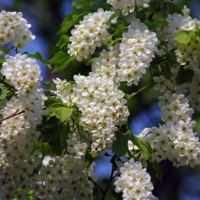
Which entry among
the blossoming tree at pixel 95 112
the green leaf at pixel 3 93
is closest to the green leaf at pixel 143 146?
the blossoming tree at pixel 95 112

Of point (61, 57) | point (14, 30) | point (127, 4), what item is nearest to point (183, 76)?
point (127, 4)

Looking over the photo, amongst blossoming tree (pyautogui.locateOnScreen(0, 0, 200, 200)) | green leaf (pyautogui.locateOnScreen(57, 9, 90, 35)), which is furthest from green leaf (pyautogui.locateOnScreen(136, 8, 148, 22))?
green leaf (pyautogui.locateOnScreen(57, 9, 90, 35))

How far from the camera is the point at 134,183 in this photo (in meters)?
1.63

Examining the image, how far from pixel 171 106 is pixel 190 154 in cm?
38

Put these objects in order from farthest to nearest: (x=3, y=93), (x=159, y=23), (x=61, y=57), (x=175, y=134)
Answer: (x=61, y=57), (x=159, y=23), (x=175, y=134), (x=3, y=93)

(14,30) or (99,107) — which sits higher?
(14,30)

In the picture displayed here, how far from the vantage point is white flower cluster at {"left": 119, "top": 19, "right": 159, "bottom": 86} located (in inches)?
73.1

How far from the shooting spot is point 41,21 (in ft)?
24.0

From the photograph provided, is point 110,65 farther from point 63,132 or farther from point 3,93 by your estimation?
point 3,93

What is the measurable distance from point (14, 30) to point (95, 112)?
821 mm

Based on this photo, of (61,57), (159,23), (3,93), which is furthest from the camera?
(61,57)

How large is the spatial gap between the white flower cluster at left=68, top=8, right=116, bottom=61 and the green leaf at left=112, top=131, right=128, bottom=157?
72cm

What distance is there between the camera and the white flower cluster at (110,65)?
2004 mm

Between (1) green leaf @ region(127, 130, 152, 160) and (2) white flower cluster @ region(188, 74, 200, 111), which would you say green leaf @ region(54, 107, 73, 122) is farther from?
(2) white flower cluster @ region(188, 74, 200, 111)
